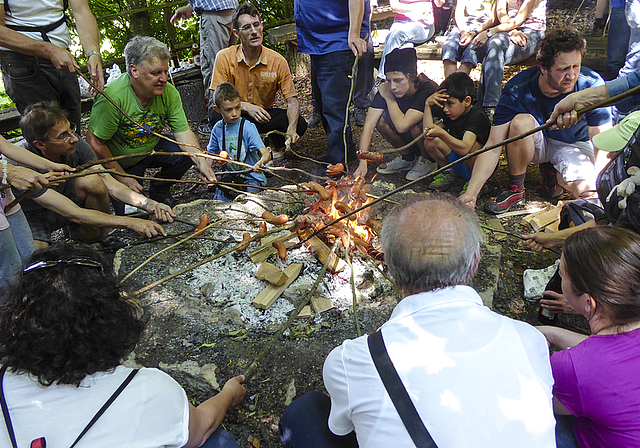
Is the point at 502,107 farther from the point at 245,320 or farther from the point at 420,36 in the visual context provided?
the point at 245,320

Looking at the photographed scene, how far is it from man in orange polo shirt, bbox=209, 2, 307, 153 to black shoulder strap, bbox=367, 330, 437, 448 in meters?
3.58

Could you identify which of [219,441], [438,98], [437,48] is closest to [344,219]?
[219,441]

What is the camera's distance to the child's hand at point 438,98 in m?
3.75

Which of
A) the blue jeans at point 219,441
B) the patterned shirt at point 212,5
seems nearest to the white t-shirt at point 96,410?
the blue jeans at point 219,441

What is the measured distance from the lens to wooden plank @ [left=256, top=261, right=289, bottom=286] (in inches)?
98.5

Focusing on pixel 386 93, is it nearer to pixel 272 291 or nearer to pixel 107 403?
pixel 272 291

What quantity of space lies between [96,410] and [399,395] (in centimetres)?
87

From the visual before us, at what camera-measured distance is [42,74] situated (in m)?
3.32

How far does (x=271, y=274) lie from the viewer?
2.52m

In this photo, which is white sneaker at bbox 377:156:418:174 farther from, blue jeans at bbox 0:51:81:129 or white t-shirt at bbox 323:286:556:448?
white t-shirt at bbox 323:286:556:448

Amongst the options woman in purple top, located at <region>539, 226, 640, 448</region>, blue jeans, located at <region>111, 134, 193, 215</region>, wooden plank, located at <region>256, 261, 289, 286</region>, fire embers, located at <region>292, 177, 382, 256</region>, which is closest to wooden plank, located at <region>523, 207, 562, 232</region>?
fire embers, located at <region>292, 177, 382, 256</region>

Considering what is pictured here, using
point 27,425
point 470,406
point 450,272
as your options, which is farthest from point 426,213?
point 27,425

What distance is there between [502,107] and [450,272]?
9.10 feet

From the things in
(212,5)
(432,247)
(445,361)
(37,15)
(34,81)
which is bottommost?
(445,361)
